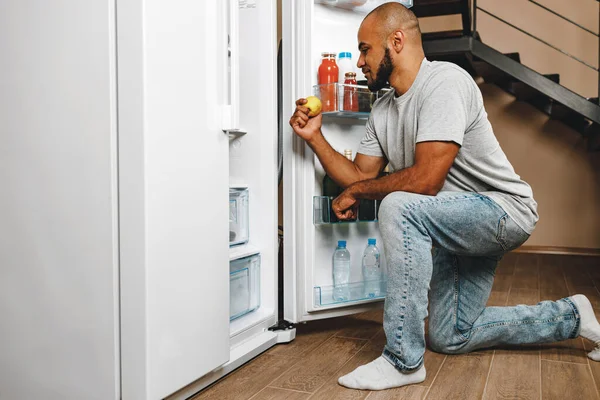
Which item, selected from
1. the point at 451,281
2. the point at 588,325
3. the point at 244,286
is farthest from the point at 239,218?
the point at 588,325

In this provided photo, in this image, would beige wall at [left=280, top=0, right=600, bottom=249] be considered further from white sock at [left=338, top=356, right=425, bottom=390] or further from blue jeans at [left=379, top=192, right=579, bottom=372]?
white sock at [left=338, top=356, right=425, bottom=390]

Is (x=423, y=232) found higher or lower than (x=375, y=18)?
lower

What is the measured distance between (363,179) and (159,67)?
94cm

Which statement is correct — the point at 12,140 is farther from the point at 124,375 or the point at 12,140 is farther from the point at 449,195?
the point at 449,195

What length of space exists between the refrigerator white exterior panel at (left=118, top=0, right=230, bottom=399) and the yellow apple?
45 cm

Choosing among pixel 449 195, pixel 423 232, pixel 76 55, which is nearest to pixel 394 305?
pixel 423 232

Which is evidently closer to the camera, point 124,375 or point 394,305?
point 124,375

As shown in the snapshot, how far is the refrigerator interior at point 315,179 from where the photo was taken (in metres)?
2.16

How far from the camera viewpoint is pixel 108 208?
143cm

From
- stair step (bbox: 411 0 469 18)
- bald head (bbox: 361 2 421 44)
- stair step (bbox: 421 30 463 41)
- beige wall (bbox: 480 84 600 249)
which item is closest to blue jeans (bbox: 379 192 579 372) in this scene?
bald head (bbox: 361 2 421 44)

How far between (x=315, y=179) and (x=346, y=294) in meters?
0.46

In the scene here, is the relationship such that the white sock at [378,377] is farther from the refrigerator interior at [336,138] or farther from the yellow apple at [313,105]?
the yellow apple at [313,105]

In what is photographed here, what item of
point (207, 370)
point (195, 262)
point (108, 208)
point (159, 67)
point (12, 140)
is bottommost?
point (207, 370)

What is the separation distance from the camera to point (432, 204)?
1.80 m
